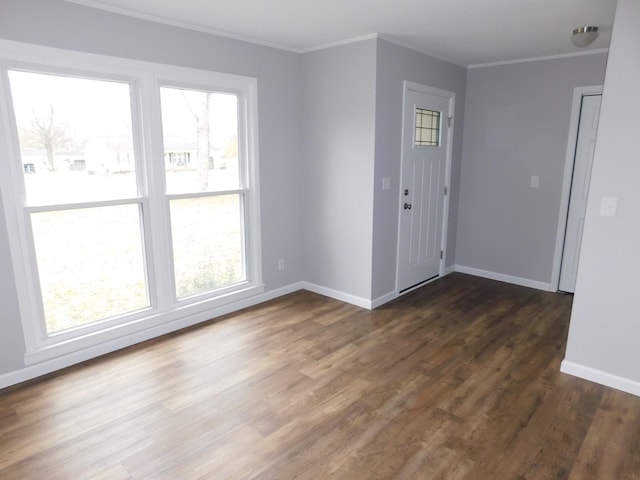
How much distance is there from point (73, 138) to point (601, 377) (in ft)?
12.8

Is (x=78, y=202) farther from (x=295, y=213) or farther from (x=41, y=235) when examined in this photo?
(x=295, y=213)

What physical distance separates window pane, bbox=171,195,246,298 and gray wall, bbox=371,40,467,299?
1.34 m

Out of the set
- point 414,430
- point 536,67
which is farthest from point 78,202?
point 536,67

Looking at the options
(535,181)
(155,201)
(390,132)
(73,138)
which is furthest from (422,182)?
(73,138)

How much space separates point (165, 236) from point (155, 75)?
1234mm

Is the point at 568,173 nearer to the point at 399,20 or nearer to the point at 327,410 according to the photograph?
the point at 399,20

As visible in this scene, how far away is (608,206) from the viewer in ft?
8.18

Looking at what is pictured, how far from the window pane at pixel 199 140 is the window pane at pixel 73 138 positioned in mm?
321

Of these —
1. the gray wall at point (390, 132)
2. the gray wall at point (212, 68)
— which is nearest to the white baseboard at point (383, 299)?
the gray wall at point (390, 132)

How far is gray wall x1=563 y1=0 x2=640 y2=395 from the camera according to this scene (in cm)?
235

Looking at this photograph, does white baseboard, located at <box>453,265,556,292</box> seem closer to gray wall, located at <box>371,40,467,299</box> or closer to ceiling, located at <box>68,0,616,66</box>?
gray wall, located at <box>371,40,467,299</box>

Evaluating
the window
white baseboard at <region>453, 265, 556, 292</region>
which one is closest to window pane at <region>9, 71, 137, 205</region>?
the window

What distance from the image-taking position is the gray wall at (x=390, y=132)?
3613mm

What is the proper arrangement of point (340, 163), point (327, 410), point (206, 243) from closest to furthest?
1. point (327, 410)
2. point (206, 243)
3. point (340, 163)
